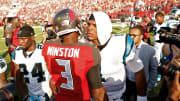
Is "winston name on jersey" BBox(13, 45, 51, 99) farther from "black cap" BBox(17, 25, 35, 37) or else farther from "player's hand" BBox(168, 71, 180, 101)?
"player's hand" BBox(168, 71, 180, 101)

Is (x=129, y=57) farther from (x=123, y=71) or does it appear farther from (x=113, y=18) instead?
(x=113, y=18)

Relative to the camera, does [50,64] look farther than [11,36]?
No

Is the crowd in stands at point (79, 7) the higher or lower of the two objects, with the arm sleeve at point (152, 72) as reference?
higher

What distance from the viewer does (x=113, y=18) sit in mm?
22375

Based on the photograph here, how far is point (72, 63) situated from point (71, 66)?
0.04 metres

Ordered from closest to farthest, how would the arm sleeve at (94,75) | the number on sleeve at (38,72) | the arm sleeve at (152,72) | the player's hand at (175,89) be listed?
the player's hand at (175,89) < the arm sleeve at (94,75) < the number on sleeve at (38,72) < the arm sleeve at (152,72)

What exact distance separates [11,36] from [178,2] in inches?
738

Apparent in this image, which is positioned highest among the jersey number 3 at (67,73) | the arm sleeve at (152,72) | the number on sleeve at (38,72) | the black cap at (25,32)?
the black cap at (25,32)

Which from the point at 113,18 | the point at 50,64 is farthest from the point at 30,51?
the point at 113,18

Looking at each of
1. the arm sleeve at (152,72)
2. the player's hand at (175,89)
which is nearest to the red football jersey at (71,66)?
the player's hand at (175,89)

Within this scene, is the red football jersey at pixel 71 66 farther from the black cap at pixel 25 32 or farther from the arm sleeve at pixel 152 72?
the arm sleeve at pixel 152 72

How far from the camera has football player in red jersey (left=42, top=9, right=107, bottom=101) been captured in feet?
6.18

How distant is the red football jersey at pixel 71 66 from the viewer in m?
1.89

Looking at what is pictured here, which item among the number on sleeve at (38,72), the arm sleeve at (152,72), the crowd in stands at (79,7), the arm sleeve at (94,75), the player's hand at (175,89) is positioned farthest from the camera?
the crowd in stands at (79,7)
